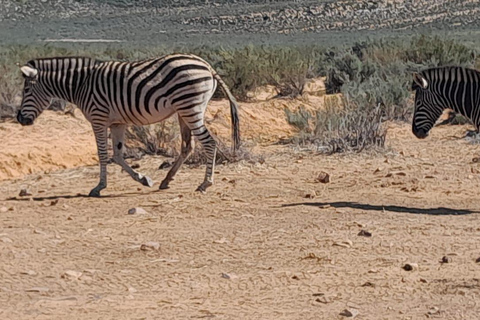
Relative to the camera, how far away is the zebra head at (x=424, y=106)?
40.2ft

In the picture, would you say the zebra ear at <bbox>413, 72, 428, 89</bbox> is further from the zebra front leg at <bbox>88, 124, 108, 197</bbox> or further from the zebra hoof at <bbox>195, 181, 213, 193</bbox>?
the zebra front leg at <bbox>88, 124, 108, 197</bbox>

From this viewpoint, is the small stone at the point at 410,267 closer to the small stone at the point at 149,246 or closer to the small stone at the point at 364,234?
the small stone at the point at 364,234

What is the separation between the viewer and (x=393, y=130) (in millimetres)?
19156

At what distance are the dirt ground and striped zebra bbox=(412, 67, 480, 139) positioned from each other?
3.03 feet

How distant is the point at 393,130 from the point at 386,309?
12144mm

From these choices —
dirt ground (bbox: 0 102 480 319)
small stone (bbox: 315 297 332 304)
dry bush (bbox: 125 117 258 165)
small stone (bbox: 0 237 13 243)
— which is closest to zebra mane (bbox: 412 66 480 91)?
dirt ground (bbox: 0 102 480 319)

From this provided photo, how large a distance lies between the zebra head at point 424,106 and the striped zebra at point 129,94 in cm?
247

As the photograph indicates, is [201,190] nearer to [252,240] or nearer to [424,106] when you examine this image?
[424,106]

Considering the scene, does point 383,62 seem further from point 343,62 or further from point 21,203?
point 21,203

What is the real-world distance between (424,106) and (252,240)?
3.69 meters

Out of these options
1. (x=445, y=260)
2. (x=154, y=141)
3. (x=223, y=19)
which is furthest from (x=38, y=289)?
(x=223, y=19)

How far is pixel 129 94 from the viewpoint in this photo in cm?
1304

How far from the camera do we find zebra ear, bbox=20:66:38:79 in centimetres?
1333

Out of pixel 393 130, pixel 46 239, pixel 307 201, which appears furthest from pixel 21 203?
pixel 393 130
